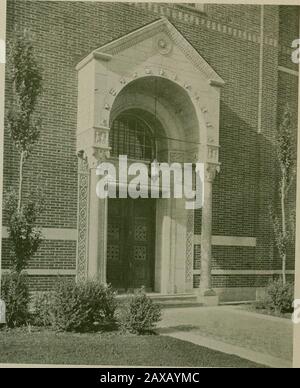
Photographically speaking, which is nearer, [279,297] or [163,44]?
[279,297]

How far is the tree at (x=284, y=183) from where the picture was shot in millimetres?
8819

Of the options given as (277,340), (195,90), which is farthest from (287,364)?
(195,90)

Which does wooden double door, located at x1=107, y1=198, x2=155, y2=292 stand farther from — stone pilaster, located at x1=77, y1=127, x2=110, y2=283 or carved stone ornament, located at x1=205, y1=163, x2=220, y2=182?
carved stone ornament, located at x1=205, y1=163, x2=220, y2=182

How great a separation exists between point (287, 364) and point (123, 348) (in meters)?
2.06

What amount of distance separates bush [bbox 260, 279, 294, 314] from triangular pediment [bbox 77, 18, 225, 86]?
3737mm

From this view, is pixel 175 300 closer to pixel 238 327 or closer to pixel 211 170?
pixel 238 327

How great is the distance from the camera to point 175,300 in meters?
8.80

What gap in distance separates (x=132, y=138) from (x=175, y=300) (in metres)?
3.05

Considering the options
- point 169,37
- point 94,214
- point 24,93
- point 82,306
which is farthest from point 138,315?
point 169,37

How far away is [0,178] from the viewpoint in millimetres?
6809

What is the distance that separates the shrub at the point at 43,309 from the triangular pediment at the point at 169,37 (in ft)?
12.5

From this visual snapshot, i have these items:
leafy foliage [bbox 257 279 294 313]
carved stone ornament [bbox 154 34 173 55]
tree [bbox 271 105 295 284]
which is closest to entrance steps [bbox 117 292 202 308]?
leafy foliage [bbox 257 279 294 313]

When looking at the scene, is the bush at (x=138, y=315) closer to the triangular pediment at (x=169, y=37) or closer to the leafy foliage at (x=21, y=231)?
the leafy foliage at (x=21, y=231)
